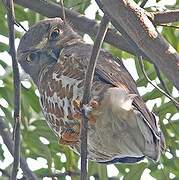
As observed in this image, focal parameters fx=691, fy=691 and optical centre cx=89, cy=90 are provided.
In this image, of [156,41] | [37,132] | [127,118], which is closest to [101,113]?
[127,118]

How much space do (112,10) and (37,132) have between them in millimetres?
2090

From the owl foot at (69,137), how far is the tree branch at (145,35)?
3.71ft

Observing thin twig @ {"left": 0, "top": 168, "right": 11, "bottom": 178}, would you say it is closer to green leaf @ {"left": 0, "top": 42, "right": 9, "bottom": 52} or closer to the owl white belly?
the owl white belly

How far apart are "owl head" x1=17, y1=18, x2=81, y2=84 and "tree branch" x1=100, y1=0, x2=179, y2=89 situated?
143cm

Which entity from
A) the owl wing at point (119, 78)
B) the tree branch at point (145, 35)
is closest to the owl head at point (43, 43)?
the owl wing at point (119, 78)

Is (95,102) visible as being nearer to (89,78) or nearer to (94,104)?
(94,104)

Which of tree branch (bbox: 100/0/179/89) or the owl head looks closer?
tree branch (bbox: 100/0/179/89)

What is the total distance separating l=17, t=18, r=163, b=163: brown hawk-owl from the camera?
3494 mm

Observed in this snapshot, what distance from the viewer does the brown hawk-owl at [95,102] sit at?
3.49 meters

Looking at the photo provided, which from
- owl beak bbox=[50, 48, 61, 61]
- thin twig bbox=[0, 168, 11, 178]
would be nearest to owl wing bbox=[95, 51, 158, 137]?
owl beak bbox=[50, 48, 61, 61]

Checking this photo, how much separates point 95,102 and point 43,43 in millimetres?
936

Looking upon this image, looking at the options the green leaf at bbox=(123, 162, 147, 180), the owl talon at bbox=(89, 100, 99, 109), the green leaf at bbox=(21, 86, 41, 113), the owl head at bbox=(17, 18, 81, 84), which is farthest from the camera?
the green leaf at bbox=(21, 86, 41, 113)

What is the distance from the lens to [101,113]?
366 cm

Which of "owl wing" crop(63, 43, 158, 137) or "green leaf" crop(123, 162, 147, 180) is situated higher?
"owl wing" crop(63, 43, 158, 137)
